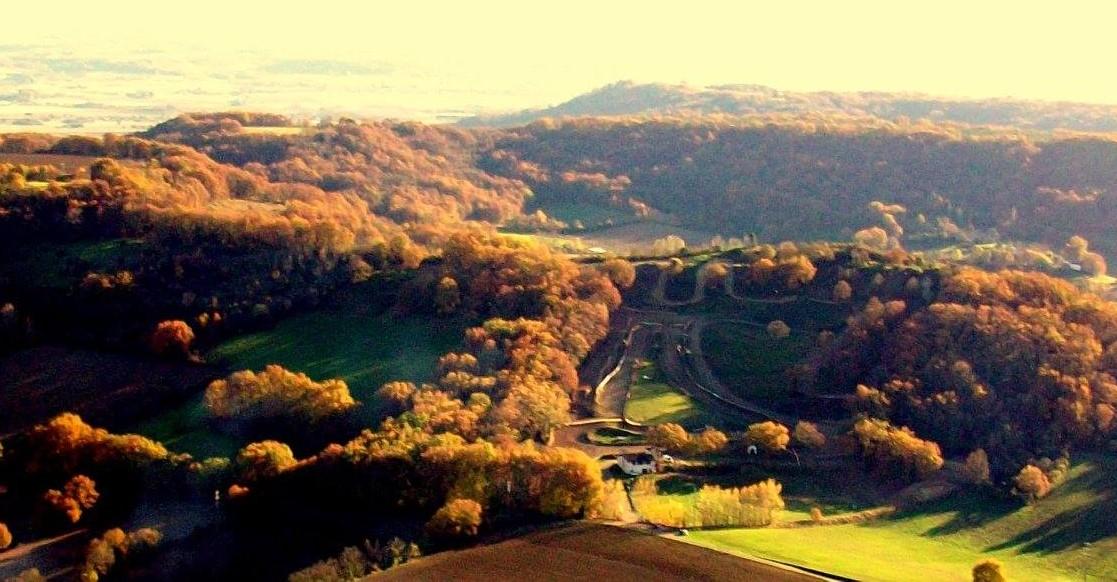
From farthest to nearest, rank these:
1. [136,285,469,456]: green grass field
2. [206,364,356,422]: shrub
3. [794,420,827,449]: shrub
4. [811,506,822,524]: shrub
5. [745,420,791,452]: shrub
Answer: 1. [136,285,469,456]: green grass field
2. [206,364,356,422]: shrub
3. [794,420,827,449]: shrub
4. [745,420,791,452]: shrub
5. [811,506,822,524]: shrub

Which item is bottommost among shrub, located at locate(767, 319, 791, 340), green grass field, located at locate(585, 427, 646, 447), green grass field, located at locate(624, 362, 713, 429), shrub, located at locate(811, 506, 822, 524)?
shrub, located at locate(811, 506, 822, 524)

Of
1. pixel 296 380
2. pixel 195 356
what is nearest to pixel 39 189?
pixel 195 356

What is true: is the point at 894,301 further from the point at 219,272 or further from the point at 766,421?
the point at 219,272

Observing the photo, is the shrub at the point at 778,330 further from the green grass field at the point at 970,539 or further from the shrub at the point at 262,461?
the shrub at the point at 262,461

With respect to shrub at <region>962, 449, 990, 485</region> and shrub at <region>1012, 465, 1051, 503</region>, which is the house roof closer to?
shrub at <region>962, 449, 990, 485</region>

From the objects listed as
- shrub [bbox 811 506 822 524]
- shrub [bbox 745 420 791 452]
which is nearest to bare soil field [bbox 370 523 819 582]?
shrub [bbox 811 506 822 524]

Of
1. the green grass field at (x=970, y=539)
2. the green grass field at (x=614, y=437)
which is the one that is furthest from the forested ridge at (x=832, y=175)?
the green grass field at (x=614, y=437)
